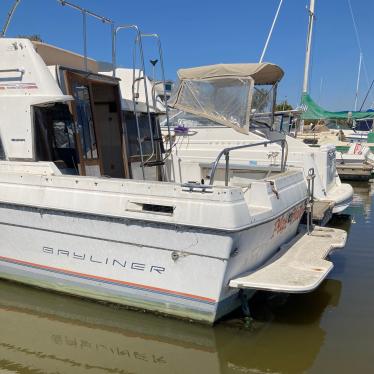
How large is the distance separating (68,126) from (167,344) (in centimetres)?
275

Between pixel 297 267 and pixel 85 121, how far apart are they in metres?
3.00

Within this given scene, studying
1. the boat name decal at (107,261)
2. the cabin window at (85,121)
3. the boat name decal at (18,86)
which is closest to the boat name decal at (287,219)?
the boat name decal at (107,261)

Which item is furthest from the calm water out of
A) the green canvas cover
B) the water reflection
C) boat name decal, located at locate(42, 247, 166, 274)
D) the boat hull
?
the green canvas cover

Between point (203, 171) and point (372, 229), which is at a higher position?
point (203, 171)

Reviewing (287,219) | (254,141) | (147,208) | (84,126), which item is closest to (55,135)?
(84,126)

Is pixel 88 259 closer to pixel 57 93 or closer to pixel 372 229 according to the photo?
pixel 57 93

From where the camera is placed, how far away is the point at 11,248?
5.15 meters

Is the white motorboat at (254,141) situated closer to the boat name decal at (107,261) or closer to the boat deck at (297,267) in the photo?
the boat deck at (297,267)

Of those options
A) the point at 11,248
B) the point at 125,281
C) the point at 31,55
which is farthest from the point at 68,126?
the point at 125,281

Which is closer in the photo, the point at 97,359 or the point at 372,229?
the point at 97,359

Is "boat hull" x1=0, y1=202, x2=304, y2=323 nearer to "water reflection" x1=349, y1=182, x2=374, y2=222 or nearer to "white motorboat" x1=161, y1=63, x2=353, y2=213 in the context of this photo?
"white motorboat" x1=161, y1=63, x2=353, y2=213

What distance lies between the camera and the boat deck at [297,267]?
4.09 m

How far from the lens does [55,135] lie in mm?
5281

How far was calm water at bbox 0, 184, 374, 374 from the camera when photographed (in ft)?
13.0
